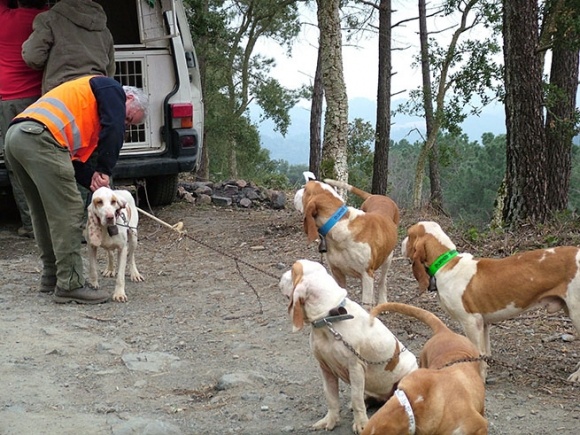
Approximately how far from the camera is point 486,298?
543 cm

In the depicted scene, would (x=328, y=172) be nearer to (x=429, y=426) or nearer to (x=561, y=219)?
(x=561, y=219)

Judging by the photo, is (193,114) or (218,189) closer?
(193,114)

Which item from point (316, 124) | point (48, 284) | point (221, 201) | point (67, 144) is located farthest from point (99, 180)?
point (316, 124)

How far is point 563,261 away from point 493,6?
14.4m

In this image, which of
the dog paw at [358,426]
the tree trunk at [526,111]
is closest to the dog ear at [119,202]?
the dog paw at [358,426]

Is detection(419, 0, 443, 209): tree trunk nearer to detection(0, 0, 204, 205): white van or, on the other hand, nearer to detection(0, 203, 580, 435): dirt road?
detection(0, 0, 204, 205): white van

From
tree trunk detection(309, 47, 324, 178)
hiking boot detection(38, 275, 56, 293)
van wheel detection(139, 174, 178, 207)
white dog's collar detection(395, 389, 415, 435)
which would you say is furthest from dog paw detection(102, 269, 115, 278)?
tree trunk detection(309, 47, 324, 178)

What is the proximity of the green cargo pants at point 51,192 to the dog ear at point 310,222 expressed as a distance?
2051 mm

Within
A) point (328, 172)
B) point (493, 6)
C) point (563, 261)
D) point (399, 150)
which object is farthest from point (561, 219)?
Result: point (399, 150)

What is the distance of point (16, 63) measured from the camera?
886 cm

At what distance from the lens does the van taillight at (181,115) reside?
33.6ft

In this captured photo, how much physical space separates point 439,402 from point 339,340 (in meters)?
0.82

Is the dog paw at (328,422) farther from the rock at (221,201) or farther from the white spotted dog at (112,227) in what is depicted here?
the rock at (221,201)

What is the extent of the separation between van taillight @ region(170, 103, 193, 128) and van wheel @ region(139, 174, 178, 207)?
1.34 meters
